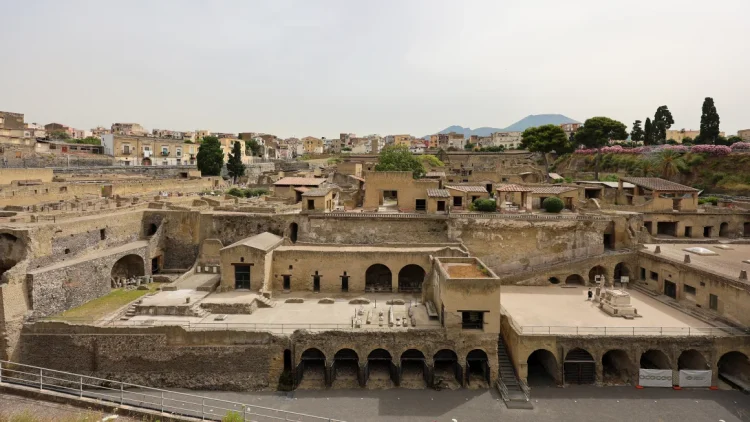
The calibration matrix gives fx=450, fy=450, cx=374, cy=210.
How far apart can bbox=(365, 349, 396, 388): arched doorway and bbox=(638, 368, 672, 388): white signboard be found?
12583mm

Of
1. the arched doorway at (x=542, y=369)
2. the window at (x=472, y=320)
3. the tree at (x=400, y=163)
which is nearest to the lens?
the window at (x=472, y=320)

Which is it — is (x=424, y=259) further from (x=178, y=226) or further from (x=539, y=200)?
(x=178, y=226)

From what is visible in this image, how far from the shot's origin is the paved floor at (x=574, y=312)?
24.5m

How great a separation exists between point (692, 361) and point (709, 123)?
4430 cm

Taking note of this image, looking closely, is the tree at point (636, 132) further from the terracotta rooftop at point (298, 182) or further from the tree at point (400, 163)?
the terracotta rooftop at point (298, 182)

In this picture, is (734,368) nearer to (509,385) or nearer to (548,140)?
(509,385)

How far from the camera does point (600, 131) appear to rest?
65438 mm

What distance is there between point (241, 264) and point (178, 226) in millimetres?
9893

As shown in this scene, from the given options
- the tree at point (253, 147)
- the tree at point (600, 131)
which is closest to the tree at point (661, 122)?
the tree at point (600, 131)

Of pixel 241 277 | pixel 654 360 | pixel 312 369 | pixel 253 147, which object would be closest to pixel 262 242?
pixel 241 277

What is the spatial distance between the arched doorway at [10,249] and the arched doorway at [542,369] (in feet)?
91.1

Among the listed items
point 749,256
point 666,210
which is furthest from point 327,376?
point 666,210

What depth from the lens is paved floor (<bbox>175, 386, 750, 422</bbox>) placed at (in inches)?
779

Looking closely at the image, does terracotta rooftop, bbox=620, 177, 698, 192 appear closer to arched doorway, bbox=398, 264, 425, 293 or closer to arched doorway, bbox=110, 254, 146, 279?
arched doorway, bbox=398, 264, 425, 293
